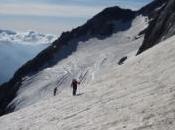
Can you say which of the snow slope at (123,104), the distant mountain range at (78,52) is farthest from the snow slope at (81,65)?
the snow slope at (123,104)

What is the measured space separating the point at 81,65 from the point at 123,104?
89.7 metres

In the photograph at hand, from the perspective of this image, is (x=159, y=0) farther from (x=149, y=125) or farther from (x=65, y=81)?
(x=149, y=125)

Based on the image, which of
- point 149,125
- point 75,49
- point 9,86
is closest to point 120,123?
point 149,125

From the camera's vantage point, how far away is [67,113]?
34.0 metres

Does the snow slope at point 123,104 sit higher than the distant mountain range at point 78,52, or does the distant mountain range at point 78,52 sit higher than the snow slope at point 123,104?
the distant mountain range at point 78,52

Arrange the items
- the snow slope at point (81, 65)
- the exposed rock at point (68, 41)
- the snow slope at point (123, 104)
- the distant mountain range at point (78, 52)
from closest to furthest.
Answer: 1. the snow slope at point (123, 104)
2. the snow slope at point (81, 65)
3. the distant mountain range at point (78, 52)
4. the exposed rock at point (68, 41)

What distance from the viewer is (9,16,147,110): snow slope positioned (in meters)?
103

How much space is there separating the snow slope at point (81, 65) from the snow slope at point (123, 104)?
49279mm

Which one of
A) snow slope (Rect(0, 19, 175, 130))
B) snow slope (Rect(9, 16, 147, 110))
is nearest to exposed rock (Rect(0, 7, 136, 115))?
snow slope (Rect(9, 16, 147, 110))

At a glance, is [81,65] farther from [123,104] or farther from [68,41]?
[123,104]

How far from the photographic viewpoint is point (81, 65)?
11906cm

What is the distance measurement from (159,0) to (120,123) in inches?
5484

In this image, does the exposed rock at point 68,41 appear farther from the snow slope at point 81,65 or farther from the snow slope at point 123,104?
the snow slope at point 123,104

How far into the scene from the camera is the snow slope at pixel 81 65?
103m
